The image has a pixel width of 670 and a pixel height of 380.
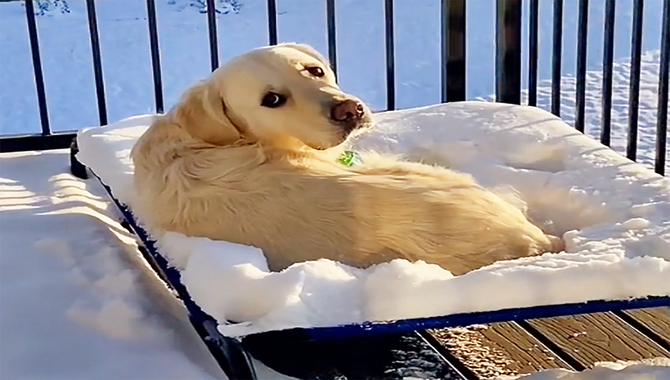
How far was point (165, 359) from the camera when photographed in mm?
1352

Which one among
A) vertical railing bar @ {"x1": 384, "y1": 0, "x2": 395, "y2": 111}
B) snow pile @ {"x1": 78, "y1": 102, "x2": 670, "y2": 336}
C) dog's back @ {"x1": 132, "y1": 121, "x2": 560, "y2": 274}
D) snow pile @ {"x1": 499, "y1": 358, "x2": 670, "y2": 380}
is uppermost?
vertical railing bar @ {"x1": 384, "y1": 0, "x2": 395, "y2": 111}

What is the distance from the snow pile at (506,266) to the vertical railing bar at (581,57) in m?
0.64

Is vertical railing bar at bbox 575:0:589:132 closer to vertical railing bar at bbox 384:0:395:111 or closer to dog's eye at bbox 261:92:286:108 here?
vertical railing bar at bbox 384:0:395:111

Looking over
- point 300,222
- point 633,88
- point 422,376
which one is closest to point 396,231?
point 300,222

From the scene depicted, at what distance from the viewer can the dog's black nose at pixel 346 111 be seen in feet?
4.61

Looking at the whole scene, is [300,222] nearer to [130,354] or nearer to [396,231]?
[396,231]

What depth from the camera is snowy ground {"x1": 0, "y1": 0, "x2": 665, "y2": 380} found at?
4.63ft

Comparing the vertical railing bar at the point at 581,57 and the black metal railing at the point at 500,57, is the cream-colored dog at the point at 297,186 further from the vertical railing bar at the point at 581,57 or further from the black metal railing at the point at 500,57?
the vertical railing bar at the point at 581,57

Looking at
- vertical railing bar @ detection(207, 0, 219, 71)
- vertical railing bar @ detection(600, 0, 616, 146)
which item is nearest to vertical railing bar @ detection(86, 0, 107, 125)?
vertical railing bar @ detection(207, 0, 219, 71)

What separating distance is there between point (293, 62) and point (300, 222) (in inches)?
11.4

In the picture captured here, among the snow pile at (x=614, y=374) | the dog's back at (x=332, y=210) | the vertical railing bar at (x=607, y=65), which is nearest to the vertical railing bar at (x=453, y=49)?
the vertical railing bar at (x=607, y=65)

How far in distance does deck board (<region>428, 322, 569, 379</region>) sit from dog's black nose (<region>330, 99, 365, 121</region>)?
1.54ft

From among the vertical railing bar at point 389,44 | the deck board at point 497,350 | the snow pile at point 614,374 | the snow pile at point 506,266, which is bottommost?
the deck board at point 497,350

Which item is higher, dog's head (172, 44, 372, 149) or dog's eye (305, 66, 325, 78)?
dog's eye (305, 66, 325, 78)
